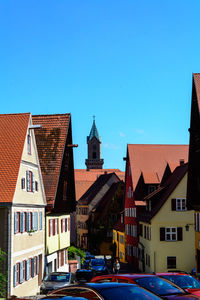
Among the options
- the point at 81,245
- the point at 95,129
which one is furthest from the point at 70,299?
the point at 95,129

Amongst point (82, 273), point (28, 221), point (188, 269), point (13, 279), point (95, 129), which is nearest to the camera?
point (13, 279)

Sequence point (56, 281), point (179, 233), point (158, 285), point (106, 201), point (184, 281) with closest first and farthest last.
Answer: point (158, 285), point (184, 281), point (56, 281), point (179, 233), point (106, 201)

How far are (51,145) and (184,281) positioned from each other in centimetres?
2195

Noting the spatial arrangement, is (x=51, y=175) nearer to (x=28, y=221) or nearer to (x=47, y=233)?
(x=47, y=233)

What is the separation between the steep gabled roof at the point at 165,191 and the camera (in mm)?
41438

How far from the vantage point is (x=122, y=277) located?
12.1 meters

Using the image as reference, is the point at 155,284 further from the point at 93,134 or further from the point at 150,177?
the point at 93,134

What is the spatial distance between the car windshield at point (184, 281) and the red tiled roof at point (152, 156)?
3674 centimetres

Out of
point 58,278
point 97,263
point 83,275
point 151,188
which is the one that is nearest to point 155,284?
point 58,278

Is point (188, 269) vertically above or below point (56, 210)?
below

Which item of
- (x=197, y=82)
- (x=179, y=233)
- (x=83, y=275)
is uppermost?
(x=197, y=82)

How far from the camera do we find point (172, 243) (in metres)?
41.8

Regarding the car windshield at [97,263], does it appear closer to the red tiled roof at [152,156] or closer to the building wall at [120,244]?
the red tiled roof at [152,156]

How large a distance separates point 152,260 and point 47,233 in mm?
12712
